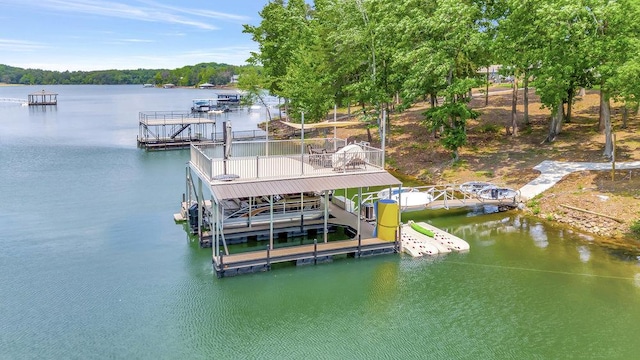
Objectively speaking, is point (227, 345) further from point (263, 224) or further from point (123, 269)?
point (263, 224)

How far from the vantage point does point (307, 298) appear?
727 inches

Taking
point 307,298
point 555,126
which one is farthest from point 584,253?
point 555,126

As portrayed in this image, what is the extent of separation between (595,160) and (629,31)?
8.28 m

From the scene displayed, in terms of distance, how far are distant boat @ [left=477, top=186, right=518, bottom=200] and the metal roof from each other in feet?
32.2

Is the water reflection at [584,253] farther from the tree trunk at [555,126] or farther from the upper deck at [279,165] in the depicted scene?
the tree trunk at [555,126]

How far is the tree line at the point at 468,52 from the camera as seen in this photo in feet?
94.7

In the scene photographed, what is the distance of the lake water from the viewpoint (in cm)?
1529

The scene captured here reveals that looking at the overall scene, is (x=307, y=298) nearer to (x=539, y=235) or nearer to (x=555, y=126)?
(x=539, y=235)

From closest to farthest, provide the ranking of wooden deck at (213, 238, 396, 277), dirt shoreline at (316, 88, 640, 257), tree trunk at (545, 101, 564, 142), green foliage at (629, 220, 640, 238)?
wooden deck at (213, 238, 396, 277) → green foliage at (629, 220, 640, 238) → dirt shoreline at (316, 88, 640, 257) → tree trunk at (545, 101, 564, 142)

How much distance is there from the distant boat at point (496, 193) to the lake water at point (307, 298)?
4.31 feet

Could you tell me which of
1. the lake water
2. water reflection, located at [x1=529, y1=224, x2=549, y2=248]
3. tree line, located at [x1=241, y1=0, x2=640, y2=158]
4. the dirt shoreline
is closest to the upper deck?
the lake water

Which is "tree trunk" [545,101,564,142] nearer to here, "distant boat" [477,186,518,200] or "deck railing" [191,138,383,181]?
"distant boat" [477,186,518,200]

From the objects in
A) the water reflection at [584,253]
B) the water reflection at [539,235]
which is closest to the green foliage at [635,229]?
the water reflection at [584,253]

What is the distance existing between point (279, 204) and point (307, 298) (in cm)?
741
